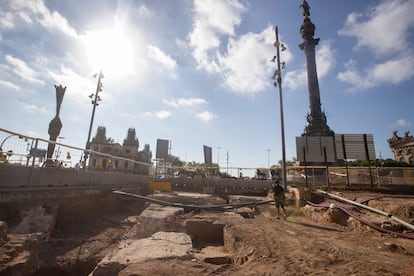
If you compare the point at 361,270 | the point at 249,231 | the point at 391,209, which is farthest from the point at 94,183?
the point at 391,209

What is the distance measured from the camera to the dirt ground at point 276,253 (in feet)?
10.9

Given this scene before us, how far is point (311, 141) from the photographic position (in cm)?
1574

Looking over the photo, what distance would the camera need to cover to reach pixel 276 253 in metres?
4.12

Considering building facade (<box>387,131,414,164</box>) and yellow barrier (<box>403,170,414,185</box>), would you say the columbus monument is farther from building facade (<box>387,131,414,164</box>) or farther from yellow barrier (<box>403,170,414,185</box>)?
yellow barrier (<box>403,170,414,185</box>)

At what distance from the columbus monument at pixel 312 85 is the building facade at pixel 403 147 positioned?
18112 millimetres

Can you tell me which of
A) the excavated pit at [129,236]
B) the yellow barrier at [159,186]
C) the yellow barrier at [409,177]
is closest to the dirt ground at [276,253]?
the excavated pit at [129,236]

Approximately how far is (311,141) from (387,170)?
6.00m

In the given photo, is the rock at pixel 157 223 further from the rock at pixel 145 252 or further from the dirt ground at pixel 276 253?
the rock at pixel 145 252

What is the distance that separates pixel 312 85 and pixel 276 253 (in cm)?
5374

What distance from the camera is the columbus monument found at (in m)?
45.1

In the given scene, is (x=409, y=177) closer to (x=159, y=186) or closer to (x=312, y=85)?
(x=159, y=186)

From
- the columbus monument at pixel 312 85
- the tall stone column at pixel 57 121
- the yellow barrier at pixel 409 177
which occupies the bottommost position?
the yellow barrier at pixel 409 177

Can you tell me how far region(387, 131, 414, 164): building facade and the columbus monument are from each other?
59.4 ft

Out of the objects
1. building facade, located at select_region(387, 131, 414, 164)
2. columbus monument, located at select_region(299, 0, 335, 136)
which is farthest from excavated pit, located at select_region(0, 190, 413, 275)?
building facade, located at select_region(387, 131, 414, 164)
